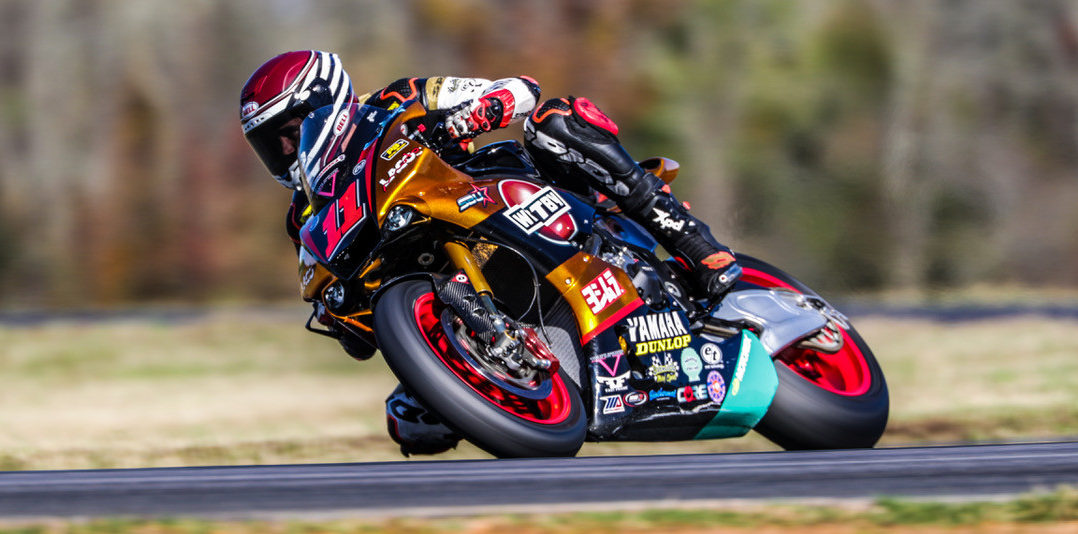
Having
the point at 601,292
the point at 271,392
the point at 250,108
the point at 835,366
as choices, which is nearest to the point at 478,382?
the point at 601,292

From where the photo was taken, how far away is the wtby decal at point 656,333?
438cm

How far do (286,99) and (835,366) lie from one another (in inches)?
94.0

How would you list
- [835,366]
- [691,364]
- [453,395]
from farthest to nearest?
1. [835,366]
2. [691,364]
3. [453,395]

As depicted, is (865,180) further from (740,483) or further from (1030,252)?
(740,483)

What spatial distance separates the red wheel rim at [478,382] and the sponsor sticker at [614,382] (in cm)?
18

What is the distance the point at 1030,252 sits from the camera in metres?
12.9

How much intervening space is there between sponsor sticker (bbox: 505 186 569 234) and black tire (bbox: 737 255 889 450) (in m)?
0.94

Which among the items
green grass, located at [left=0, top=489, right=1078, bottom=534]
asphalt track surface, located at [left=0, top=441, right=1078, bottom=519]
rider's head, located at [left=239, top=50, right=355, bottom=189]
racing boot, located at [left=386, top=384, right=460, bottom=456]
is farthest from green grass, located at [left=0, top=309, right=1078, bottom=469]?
green grass, located at [left=0, top=489, right=1078, bottom=534]

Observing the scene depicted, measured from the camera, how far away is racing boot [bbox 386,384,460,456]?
15.4 feet

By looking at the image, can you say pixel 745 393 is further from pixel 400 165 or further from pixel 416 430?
pixel 400 165

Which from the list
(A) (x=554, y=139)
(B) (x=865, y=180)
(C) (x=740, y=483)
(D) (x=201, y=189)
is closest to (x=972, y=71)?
(B) (x=865, y=180)

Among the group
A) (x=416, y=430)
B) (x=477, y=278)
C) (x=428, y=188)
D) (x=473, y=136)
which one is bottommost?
(x=416, y=430)

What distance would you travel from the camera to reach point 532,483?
3.34 meters

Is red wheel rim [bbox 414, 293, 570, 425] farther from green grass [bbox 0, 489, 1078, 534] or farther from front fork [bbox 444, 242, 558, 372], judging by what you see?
green grass [bbox 0, 489, 1078, 534]
